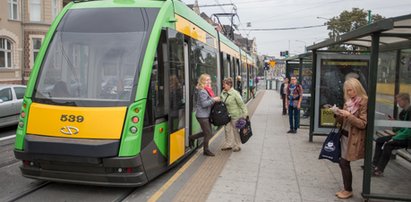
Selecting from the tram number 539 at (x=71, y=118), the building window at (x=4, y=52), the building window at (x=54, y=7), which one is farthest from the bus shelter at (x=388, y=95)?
the building window at (x=54, y=7)

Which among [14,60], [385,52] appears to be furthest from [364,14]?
[385,52]

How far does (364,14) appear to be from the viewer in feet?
129

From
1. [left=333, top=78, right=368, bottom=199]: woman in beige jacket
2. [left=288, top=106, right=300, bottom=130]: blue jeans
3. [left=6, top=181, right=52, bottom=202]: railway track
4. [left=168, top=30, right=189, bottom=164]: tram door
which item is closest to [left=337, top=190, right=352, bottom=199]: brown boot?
[left=333, top=78, right=368, bottom=199]: woman in beige jacket

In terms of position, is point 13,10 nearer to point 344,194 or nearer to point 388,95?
point 388,95

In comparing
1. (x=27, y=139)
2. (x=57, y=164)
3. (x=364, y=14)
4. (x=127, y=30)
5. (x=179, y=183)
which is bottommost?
(x=179, y=183)

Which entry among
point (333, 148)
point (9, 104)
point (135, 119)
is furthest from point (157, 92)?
point (9, 104)

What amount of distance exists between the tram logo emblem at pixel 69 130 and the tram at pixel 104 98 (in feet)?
0.04

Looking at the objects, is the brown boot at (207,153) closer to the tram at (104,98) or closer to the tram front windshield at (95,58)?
the tram at (104,98)

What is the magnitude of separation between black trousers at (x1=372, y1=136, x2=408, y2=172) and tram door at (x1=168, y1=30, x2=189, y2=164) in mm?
3325

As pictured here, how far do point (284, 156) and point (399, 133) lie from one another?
2.61m

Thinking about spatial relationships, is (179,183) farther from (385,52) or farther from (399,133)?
(385,52)

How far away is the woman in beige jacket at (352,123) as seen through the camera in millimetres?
5176

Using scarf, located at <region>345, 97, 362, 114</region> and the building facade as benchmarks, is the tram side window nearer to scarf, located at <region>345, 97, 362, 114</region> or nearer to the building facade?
scarf, located at <region>345, 97, 362, 114</region>

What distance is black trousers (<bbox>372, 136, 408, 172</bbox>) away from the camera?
615 cm
